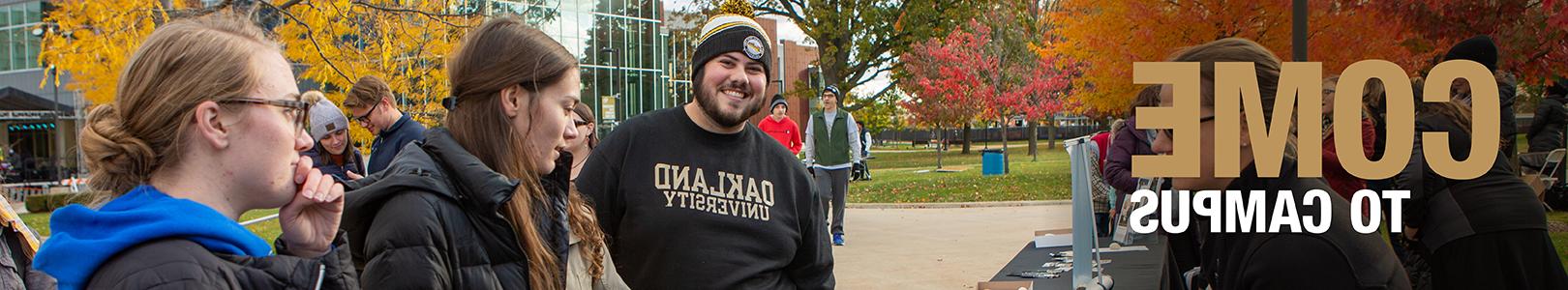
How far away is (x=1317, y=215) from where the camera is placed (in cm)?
213

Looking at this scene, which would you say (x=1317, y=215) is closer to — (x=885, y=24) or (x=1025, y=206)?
(x=1025, y=206)

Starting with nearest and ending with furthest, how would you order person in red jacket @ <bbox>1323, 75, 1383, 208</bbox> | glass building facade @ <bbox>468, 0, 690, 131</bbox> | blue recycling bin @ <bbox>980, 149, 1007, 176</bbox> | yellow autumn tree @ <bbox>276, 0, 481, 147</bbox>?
1. person in red jacket @ <bbox>1323, 75, 1383, 208</bbox>
2. yellow autumn tree @ <bbox>276, 0, 481, 147</bbox>
3. blue recycling bin @ <bbox>980, 149, 1007, 176</bbox>
4. glass building facade @ <bbox>468, 0, 690, 131</bbox>

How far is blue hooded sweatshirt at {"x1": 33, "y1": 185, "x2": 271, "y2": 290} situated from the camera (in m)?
1.32

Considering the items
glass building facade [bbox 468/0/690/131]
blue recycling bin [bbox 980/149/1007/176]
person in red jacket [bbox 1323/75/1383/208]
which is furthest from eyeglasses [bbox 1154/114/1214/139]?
glass building facade [bbox 468/0/690/131]

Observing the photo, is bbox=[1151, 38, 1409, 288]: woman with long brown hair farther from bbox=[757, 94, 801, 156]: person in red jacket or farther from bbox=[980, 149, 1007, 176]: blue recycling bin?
bbox=[980, 149, 1007, 176]: blue recycling bin

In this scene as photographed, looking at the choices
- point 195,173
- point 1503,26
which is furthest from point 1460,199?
point 1503,26

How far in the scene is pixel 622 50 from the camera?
4172 centimetres

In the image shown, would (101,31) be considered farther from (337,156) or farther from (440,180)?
(440,180)

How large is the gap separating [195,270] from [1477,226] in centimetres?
455

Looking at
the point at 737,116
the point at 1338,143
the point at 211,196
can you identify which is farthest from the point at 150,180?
the point at 1338,143

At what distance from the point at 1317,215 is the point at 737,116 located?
5.33 feet

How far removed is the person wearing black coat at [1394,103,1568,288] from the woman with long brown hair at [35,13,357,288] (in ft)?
14.0

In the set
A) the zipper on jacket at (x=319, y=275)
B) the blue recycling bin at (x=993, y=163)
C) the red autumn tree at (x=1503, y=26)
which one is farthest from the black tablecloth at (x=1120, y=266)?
the blue recycling bin at (x=993, y=163)

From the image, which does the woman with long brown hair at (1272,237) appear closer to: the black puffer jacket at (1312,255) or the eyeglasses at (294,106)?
the black puffer jacket at (1312,255)
